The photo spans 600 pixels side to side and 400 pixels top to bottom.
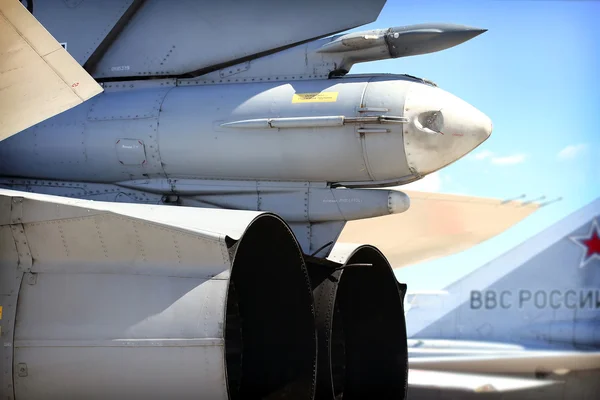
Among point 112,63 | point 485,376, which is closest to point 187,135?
point 112,63

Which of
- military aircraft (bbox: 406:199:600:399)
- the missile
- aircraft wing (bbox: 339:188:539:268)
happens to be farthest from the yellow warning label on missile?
military aircraft (bbox: 406:199:600:399)

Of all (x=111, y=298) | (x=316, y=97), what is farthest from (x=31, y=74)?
(x=316, y=97)

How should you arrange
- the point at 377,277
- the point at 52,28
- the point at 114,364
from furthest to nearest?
the point at 377,277 → the point at 52,28 → the point at 114,364

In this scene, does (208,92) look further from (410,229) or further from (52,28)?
(410,229)

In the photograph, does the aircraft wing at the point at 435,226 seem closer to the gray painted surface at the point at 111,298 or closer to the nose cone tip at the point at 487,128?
the nose cone tip at the point at 487,128

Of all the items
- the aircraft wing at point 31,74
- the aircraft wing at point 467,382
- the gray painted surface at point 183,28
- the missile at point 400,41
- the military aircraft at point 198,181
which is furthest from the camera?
the aircraft wing at point 467,382

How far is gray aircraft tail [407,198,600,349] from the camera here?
Answer: 483 inches

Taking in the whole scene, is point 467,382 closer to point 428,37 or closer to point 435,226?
point 435,226

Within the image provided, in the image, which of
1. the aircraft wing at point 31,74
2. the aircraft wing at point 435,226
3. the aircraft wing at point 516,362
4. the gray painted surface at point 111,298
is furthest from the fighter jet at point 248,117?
the aircraft wing at point 516,362

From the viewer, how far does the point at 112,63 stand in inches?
250

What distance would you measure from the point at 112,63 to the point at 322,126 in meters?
1.89

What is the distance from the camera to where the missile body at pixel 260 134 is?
5.62 meters

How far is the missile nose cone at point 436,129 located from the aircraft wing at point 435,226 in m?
3.41

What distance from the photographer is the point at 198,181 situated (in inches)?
237
